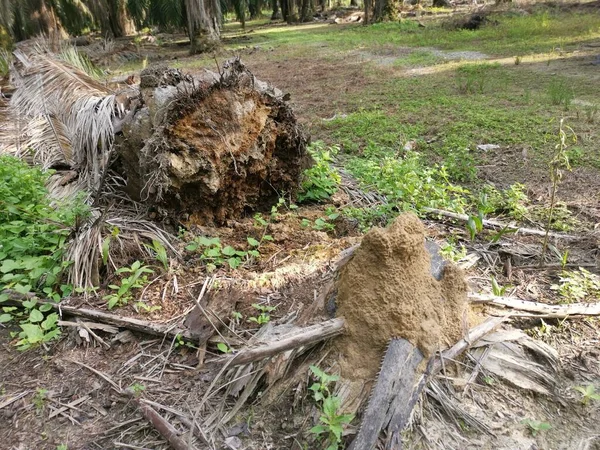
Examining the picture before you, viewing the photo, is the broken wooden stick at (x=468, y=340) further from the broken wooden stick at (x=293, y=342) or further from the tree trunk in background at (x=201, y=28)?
the tree trunk in background at (x=201, y=28)

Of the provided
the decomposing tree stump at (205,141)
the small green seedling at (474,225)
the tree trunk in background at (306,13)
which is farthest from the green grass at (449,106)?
the tree trunk in background at (306,13)

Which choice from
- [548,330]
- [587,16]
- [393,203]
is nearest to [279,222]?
[393,203]

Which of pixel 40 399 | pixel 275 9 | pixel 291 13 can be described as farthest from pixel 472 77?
pixel 275 9

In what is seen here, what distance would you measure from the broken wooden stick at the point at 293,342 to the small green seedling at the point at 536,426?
35.5 inches

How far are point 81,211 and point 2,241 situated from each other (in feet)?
1.85

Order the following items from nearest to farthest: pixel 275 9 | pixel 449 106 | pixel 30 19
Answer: pixel 449 106, pixel 30 19, pixel 275 9

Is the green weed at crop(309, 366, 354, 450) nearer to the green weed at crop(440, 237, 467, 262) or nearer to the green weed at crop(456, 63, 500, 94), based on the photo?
the green weed at crop(440, 237, 467, 262)

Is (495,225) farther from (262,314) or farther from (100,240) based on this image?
(100,240)

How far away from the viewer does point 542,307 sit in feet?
8.15

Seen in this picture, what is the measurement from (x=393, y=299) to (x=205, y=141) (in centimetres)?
189

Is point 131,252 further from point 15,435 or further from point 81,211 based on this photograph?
point 15,435

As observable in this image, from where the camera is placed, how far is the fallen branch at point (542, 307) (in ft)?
8.05

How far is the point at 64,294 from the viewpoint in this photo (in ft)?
9.20

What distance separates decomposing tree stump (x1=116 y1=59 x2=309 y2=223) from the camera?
312cm
